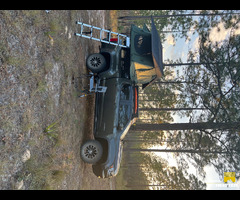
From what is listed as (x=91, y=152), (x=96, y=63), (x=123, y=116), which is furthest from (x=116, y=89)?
(x=91, y=152)

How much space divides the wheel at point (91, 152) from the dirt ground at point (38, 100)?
0.30 metres

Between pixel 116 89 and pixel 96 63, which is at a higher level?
pixel 96 63

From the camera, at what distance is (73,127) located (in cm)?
646

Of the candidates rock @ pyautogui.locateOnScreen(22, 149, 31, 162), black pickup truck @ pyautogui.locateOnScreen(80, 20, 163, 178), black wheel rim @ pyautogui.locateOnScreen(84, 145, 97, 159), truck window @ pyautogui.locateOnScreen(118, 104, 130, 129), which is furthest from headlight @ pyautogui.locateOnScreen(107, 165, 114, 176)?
rock @ pyautogui.locateOnScreen(22, 149, 31, 162)

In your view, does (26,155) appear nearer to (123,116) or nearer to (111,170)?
(111,170)

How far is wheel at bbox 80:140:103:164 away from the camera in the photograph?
21.9ft

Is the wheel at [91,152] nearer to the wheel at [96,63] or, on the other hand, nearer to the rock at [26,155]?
the rock at [26,155]

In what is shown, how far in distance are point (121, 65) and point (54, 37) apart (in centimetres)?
311

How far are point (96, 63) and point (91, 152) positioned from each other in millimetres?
3588

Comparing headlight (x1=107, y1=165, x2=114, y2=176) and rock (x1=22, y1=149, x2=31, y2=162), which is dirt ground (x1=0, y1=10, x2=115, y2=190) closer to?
rock (x1=22, y1=149, x2=31, y2=162)

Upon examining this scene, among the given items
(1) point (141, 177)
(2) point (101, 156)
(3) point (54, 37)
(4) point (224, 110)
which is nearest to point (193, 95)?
(4) point (224, 110)

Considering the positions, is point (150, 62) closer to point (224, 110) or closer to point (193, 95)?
point (224, 110)

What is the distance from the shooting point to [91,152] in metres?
6.71

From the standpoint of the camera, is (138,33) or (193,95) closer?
(138,33)
